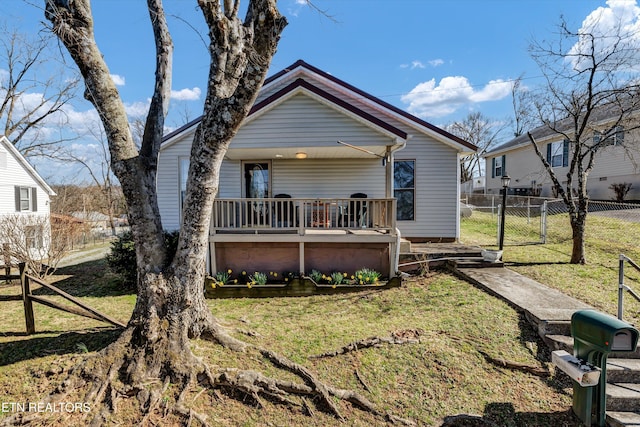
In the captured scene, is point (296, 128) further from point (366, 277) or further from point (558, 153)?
point (558, 153)

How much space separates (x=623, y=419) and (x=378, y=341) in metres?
2.60

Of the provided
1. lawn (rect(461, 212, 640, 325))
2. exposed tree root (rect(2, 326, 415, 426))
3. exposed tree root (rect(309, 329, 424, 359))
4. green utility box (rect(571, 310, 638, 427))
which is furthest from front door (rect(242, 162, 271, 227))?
green utility box (rect(571, 310, 638, 427))

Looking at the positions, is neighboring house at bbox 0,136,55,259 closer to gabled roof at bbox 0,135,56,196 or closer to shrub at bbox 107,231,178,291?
gabled roof at bbox 0,135,56,196

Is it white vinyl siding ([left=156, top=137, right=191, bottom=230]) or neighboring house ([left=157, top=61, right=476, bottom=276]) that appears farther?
white vinyl siding ([left=156, top=137, right=191, bottom=230])

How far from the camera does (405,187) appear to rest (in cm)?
978

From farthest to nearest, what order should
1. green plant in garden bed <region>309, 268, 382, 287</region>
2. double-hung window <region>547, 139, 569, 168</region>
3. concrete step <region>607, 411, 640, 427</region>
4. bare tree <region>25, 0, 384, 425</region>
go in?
double-hung window <region>547, 139, 569, 168</region>, green plant in garden bed <region>309, 268, 382, 287</region>, bare tree <region>25, 0, 384, 425</region>, concrete step <region>607, 411, 640, 427</region>

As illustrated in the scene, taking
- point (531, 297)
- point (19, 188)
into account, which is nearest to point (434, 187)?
point (531, 297)

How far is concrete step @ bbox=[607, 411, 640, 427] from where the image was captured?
303 cm

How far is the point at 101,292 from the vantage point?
7449 millimetres

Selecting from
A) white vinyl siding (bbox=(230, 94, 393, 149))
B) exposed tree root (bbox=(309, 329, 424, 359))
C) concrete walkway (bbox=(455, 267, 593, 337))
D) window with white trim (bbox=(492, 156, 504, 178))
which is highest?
window with white trim (bbox=(492, 156, 504, 178))

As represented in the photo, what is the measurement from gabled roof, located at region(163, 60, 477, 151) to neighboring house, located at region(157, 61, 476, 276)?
0.10 ft

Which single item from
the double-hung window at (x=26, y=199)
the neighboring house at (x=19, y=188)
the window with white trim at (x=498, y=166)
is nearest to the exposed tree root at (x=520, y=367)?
Result: the neighboring house at (x=19, y=188)

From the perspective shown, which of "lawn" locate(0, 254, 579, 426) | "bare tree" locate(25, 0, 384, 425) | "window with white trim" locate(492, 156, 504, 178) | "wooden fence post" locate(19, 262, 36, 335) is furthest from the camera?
"window with white trim" locate(492, 156, 504, 178)

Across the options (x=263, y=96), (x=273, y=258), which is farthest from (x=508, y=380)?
(x=263, y=96)
